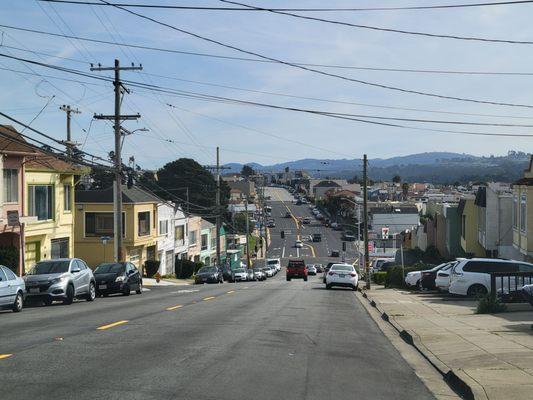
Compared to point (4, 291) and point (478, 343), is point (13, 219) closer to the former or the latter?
point (4, 291)

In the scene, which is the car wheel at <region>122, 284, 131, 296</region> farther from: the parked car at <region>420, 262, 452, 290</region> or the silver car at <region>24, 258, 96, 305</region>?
the parked car at <region>420, 262, 452, 290</region>

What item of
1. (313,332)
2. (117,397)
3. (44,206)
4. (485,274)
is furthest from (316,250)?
(117,397)

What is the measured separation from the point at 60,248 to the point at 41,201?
4.36m

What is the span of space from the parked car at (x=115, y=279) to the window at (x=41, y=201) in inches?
368

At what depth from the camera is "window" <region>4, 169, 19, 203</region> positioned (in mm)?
37094

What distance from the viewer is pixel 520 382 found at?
31.8ft

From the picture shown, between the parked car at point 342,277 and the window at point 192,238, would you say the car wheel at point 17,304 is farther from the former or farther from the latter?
the window at point 192,238

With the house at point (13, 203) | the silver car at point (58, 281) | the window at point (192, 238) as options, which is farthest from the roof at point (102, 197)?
the silver car at point (58, 281)

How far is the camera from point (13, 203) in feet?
124

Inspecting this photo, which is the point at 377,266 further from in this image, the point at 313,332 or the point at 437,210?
the point at 313,332

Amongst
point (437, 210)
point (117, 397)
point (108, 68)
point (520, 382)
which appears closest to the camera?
point (117, 397)

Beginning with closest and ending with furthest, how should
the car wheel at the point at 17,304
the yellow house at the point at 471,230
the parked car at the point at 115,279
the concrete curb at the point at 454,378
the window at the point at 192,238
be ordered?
the concrete curb at the point at 454,378
the car wheel at the point at 17,304
the parked car at the point at 115,279
the yellow house at the point at 471,230
the window at the point at 192,238

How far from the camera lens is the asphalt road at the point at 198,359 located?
9.05 metres

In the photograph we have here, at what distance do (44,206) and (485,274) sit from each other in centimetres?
2641
